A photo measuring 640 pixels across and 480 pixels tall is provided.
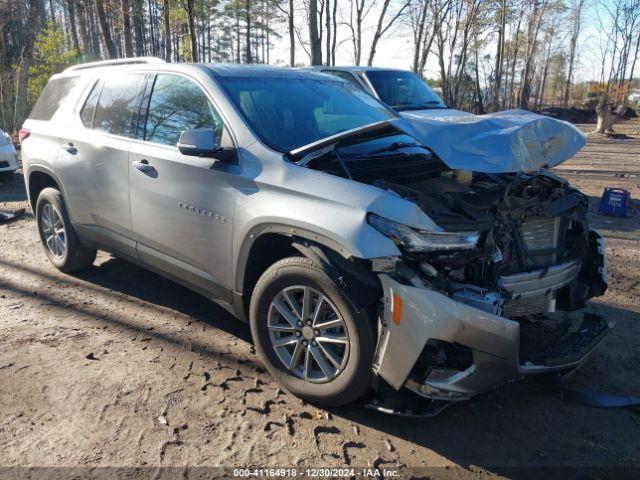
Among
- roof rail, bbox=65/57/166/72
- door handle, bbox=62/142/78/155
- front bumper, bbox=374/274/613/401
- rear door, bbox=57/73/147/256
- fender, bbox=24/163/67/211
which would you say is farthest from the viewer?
fender, bbox=24/163/67/211

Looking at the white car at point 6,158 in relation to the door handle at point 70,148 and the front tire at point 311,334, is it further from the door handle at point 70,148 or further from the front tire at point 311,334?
the front tire at point 311,334

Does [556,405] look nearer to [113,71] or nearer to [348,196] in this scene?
[348,196]

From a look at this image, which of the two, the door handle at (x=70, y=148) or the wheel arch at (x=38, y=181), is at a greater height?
the door handle at (x=70, y=148)

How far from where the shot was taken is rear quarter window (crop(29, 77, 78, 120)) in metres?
4.98

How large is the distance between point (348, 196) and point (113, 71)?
2.90 m

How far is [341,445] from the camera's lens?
2.72 metres

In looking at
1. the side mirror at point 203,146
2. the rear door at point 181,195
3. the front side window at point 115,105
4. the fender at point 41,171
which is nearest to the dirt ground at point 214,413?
the rear door at point 181,195

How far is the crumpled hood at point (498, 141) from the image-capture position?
2.89 meters

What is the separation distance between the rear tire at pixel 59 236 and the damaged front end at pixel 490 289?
3368 millimetres

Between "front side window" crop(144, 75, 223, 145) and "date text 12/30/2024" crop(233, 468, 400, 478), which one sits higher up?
"front side window" crop(144, 75, 223, 145)

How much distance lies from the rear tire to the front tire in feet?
8.41

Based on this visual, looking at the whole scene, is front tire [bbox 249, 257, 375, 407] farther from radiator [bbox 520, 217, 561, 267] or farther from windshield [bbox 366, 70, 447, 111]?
windshield [bbox 366, 70, 447, 111]

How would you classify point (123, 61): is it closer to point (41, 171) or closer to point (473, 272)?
point (41, 171)

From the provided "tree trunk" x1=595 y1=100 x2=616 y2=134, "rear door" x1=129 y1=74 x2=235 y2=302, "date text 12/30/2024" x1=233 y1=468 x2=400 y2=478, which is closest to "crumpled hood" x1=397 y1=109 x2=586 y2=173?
"rear door" x1=129 y1=74 x2=235 y2=302
